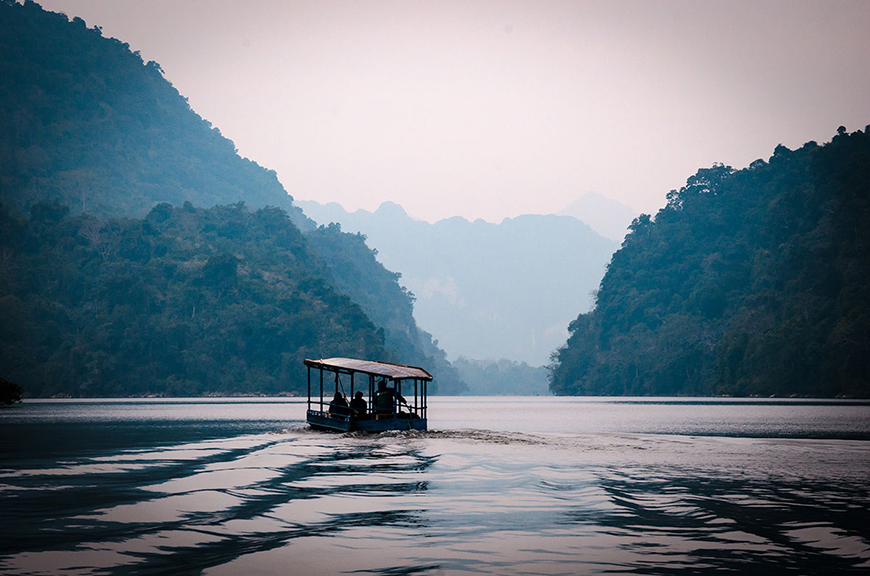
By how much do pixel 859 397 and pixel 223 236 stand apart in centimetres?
13437

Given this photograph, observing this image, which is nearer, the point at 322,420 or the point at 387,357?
the point at 322,420

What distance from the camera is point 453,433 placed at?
44.2 metres

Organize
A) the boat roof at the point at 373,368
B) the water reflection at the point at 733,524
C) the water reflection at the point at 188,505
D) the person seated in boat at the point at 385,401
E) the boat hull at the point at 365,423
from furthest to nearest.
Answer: the person seated in boat at the point at 385,401, the boat hull at the point at 365,423, the boat roof at the point at 373,368, the water reflection at the point at 188,505, the water reflection at the point at 733,524

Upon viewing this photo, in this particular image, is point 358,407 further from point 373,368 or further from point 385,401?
point 373,368

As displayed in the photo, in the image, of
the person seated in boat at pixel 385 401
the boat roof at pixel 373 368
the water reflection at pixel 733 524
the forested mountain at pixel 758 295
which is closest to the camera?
the water reflection at pixel 733 524

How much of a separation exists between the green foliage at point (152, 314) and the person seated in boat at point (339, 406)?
112m

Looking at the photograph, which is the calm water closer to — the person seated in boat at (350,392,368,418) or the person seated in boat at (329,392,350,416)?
the person seated in boat at (350,392,368,418)

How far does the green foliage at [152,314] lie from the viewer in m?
148

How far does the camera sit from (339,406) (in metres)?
42.6

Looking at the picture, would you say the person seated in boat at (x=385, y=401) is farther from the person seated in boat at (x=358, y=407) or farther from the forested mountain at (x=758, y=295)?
the forested mountain at (x=758, y=295)

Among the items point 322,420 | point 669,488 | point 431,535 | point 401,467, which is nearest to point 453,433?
point 322,420

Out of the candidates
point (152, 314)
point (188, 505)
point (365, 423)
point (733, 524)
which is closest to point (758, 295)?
point (152, 314)

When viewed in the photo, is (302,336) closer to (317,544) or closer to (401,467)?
(401,467)

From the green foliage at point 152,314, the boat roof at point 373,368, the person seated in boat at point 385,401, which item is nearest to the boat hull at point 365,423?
the person seated in boat at point 385,401
